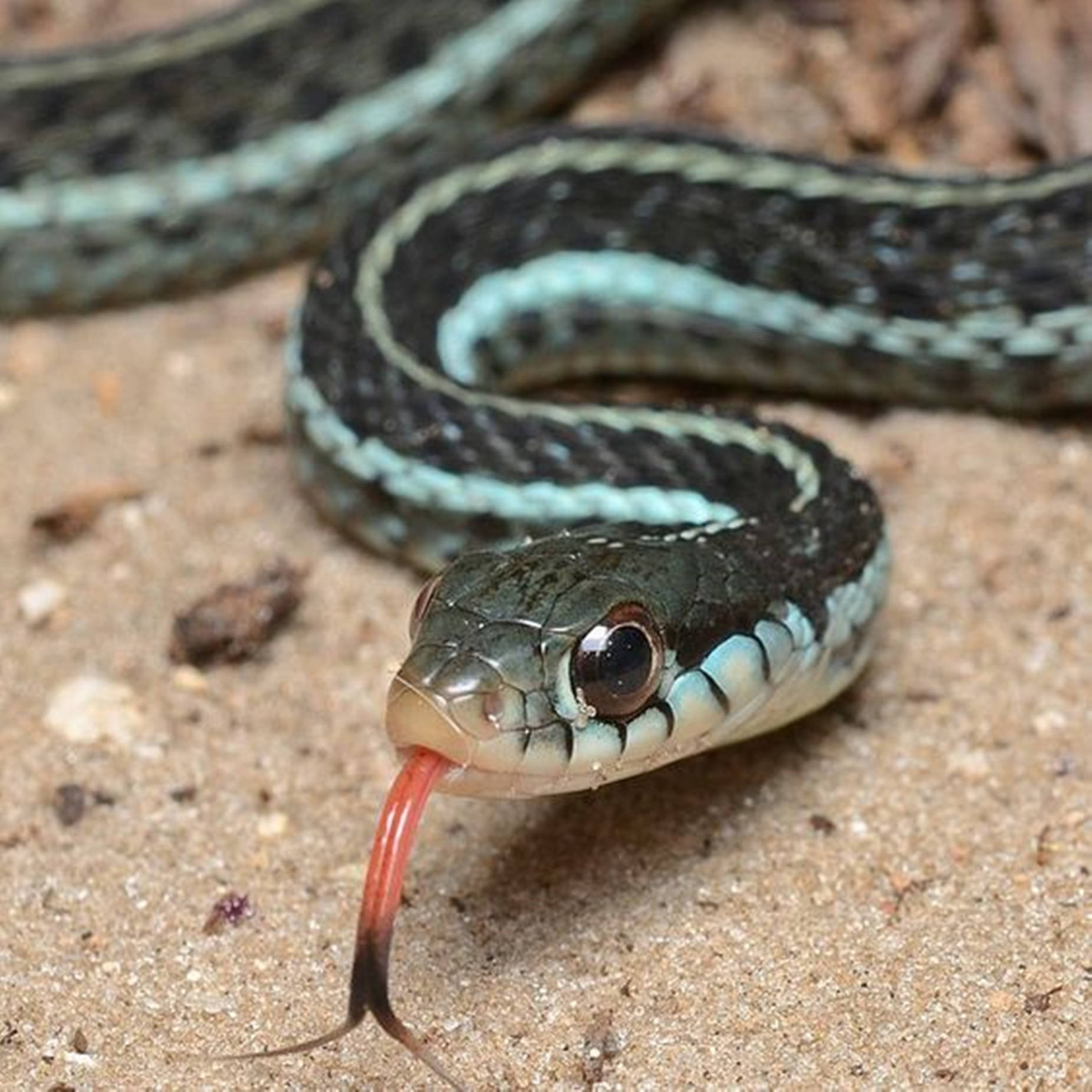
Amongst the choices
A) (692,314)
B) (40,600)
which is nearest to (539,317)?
(692,314)

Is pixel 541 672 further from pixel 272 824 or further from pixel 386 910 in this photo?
pixel 272 824

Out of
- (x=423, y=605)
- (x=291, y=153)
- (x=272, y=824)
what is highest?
(x=423, y=605)

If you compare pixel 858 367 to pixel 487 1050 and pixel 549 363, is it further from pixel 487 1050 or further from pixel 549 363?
pixel 487 1050

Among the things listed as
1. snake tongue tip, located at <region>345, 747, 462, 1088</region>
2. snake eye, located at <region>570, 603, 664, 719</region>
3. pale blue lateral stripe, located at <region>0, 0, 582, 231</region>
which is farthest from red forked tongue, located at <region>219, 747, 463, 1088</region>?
pale blue lateral stripe, located at <region>0, 0, 582, 231</region>

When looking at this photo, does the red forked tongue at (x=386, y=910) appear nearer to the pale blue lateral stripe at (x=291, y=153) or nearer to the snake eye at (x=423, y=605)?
the snake eye at (x=423, y=605)

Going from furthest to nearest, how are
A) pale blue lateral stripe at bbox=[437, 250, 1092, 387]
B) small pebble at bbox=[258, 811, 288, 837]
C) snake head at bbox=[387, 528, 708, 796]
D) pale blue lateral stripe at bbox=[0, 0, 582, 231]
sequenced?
pale blue lateral stripe at bbox=[0, 0, 582, 231] → pale blue lateral stripe at bbox=[437, 250, 1092, 387] → small pebble at bbox=[258, 811, 288, 837] → snake head at bbox=[387, 528, 708, 796]

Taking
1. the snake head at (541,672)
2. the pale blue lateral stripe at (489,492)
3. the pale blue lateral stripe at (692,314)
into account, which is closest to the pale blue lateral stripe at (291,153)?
the pale blue lateral stripe at (692,314)

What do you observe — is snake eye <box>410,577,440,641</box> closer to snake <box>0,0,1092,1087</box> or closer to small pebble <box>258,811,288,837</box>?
snake <box>0,0,1092,1087</box>
